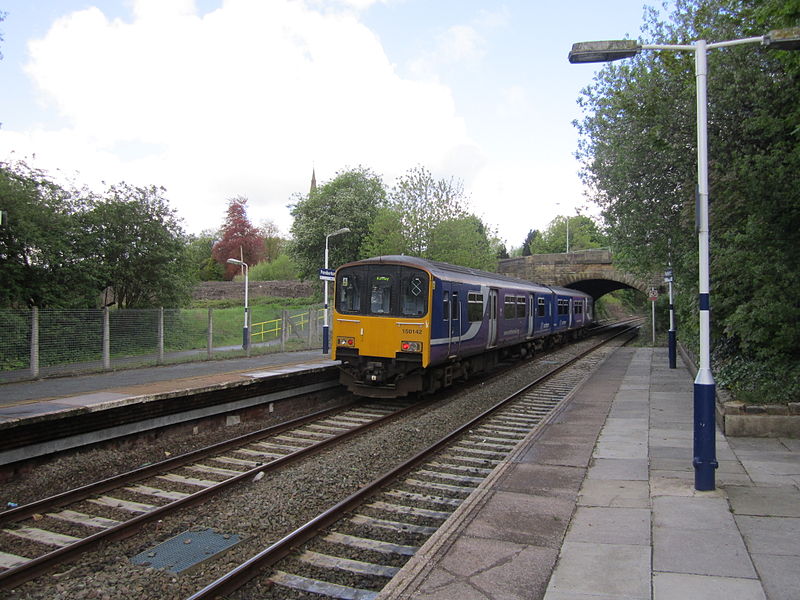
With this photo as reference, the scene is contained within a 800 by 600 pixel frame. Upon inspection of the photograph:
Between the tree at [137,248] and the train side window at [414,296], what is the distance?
12.4 m

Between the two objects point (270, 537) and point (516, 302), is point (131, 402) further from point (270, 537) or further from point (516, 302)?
point (516, 302)

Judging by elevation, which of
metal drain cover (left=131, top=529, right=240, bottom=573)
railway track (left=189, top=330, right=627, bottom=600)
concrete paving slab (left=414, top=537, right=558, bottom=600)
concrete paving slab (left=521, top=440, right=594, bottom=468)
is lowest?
metal drain cover (left=131, top=529, right=240, bottom=573)

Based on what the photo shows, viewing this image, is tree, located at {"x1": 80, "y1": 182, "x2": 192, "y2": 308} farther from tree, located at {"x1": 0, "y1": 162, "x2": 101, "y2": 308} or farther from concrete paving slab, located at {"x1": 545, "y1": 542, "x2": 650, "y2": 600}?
concrete paving slab, located at {"x1": 545, "y1": 542, "x2": 650, "y2": 600}

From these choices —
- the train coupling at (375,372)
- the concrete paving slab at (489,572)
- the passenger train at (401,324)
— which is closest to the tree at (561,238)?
the passenger train at (401,324)

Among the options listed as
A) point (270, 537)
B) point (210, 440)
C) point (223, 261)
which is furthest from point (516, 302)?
point (223, 261)

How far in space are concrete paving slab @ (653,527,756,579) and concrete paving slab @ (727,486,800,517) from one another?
27.0 inches

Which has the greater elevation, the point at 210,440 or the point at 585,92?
the point at 585,92

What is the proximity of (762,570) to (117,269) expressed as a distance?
68.3 ft

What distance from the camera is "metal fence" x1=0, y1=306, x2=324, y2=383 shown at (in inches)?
548

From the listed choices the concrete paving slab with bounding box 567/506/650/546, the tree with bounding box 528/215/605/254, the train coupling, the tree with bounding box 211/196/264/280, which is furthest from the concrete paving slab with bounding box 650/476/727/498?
the tree with bounding box 528/215/605/254

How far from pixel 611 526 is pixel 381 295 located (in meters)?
7.77

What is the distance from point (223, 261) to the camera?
62125 mm

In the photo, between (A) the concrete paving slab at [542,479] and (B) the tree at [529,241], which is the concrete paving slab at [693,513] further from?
(B) the tree at [529,241]

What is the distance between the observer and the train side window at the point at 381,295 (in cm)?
1213
